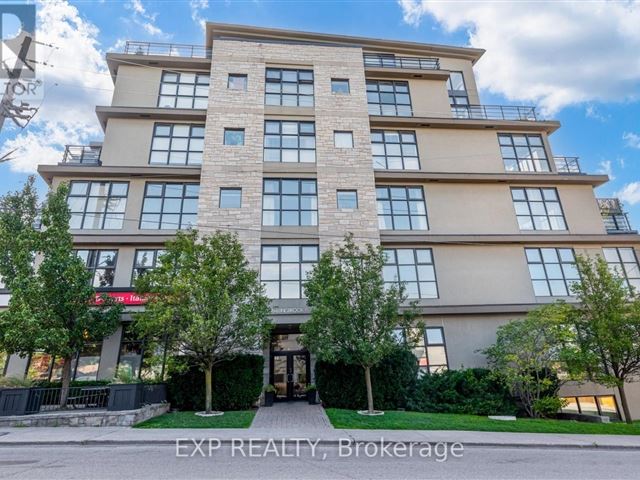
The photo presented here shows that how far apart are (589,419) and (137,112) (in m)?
26.3

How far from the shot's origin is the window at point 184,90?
69.5 ft

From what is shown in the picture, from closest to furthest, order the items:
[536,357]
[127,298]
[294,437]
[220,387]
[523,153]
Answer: [294,437], [220,387], [536,357], [127,298], [523,153]

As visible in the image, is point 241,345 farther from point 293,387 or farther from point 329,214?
point 329,214

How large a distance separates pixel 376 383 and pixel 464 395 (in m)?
3.64

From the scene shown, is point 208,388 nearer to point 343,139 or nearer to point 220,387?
point 220,387

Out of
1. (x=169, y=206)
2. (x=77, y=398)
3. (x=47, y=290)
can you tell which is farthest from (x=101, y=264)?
(x=77, y=398)

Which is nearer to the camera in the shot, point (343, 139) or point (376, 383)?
point (376, 383)

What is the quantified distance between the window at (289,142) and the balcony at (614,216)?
18.1 metres

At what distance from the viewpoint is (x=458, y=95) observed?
24.9 m

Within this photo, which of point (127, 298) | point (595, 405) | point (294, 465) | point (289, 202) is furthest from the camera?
point (289, 202)

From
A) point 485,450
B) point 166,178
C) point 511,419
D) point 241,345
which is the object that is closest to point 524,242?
point 511,419

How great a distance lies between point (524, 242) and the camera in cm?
1905

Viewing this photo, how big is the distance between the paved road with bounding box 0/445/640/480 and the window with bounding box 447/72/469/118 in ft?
68.3

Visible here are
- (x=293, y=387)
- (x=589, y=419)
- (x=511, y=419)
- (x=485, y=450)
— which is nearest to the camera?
(x=485, y=450)
